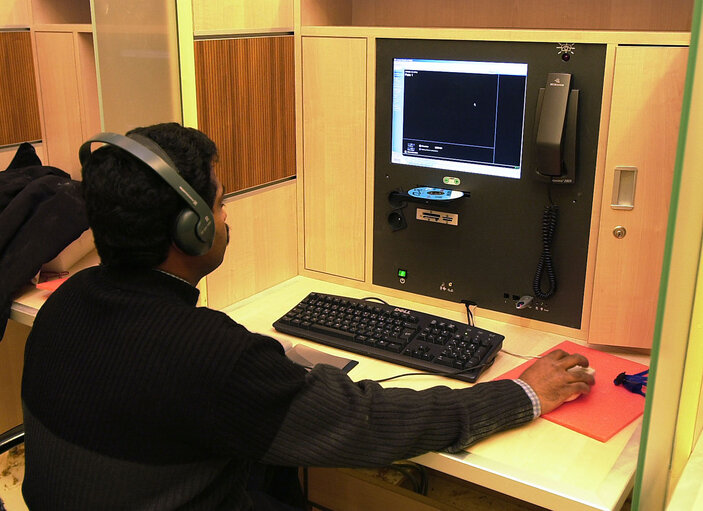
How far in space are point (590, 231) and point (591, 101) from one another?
0.90ft

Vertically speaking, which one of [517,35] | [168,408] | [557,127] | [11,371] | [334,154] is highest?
[517,35]

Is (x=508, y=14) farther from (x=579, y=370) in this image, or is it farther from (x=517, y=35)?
(x=579, y=370)

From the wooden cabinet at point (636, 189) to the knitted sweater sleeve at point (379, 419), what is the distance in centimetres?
42

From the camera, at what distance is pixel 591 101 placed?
5.21 feet

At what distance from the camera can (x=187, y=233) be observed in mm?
1174

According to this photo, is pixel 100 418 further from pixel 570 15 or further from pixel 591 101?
pixel 570 15

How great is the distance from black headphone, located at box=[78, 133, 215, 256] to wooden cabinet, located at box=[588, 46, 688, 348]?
0.86 meters

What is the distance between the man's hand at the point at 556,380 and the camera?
138 cm

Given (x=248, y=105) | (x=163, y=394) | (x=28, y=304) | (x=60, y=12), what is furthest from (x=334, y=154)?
(x=60, y=12)

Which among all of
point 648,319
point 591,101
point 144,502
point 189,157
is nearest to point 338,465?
point 144,502

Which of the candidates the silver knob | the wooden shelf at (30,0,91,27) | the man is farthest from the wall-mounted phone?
the wooden shelf at (30,0,91,27)

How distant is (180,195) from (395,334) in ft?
2.11

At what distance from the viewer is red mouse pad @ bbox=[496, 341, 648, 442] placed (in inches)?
52.9

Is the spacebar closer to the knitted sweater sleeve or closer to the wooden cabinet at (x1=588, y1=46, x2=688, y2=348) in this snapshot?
the knitted sweater sleeve
